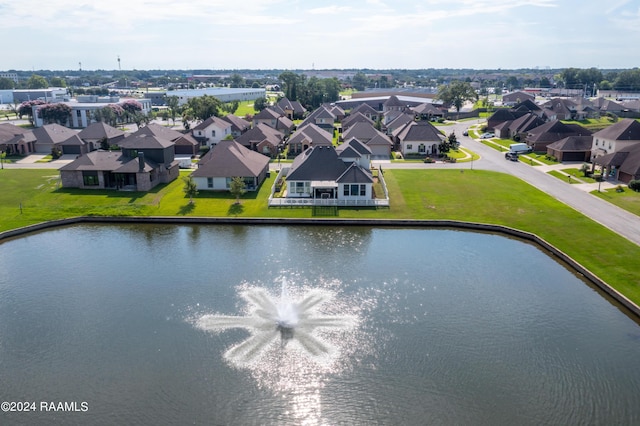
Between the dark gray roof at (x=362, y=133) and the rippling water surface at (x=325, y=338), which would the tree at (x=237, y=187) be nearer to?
the rippling water surface at (x=325, y=338)

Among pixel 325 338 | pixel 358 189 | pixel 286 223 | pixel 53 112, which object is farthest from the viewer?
pixel 53 112

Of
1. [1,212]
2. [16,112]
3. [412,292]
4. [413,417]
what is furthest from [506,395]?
[16,112]

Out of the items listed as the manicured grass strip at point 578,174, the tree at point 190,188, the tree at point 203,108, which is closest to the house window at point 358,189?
the tree at point 190,188

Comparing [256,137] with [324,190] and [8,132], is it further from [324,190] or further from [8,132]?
[8,132]

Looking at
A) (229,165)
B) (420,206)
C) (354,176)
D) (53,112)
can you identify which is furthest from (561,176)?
(53,112)

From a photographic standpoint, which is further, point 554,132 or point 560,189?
point 554,132

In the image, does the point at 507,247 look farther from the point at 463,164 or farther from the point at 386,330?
the point at 463,164

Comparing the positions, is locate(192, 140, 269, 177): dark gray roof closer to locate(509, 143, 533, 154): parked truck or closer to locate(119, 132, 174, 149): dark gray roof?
locate(119, 132, 174, 149): dark gray roof
